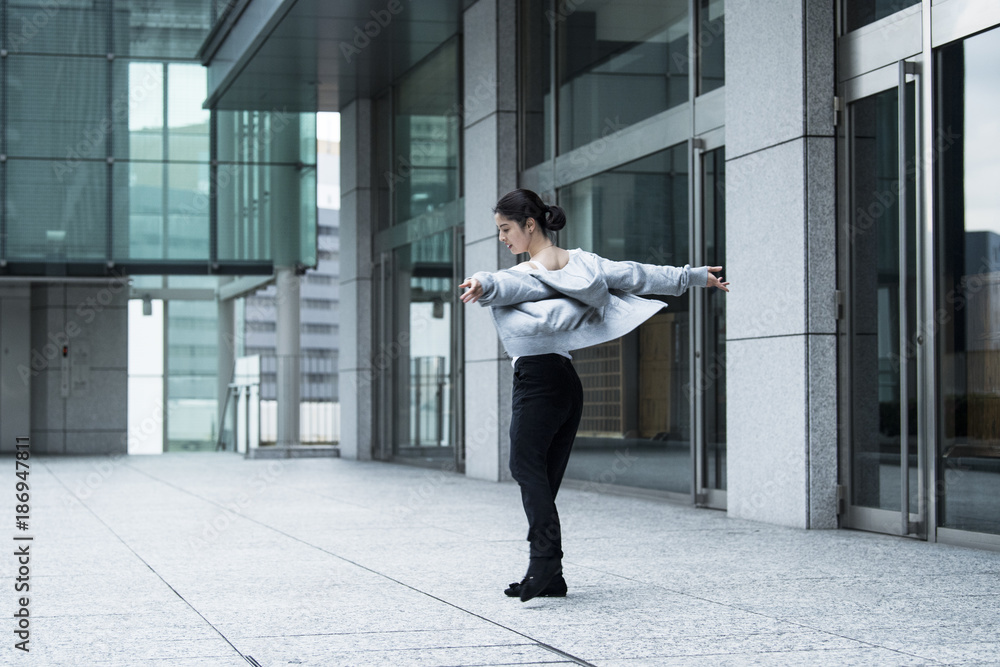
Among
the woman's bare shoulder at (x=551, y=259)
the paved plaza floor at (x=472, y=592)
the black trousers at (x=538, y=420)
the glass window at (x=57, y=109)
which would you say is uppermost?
the glass window at (x=57, y=109)

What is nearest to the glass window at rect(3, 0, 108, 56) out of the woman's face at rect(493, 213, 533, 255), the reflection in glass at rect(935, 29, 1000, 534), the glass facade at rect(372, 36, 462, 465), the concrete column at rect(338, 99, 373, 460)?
the concrete column at rect(338, 99, 373, 460)

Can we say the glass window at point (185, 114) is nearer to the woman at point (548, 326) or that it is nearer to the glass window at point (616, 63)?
the glass window at point (616, 63)

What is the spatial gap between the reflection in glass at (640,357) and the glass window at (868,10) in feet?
6.45

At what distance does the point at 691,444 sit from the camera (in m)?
9.16

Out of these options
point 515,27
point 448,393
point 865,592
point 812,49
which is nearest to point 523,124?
point 515,27

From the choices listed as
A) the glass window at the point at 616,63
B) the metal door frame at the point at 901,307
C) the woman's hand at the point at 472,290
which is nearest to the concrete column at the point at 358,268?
the glass window at the point at 616,63

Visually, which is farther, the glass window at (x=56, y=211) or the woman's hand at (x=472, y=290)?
the glass window at (x=56, y=211)

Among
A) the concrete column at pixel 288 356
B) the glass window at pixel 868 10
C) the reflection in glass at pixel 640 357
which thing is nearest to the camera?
the glass window at pixel 868 10

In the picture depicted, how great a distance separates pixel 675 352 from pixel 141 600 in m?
5.30

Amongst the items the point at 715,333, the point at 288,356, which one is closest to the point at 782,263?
the point at 715,333

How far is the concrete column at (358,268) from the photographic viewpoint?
17141 mm

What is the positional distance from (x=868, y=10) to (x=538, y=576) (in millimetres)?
4617

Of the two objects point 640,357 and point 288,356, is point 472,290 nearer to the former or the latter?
point 640,357

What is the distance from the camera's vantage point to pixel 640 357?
996 centimetres
